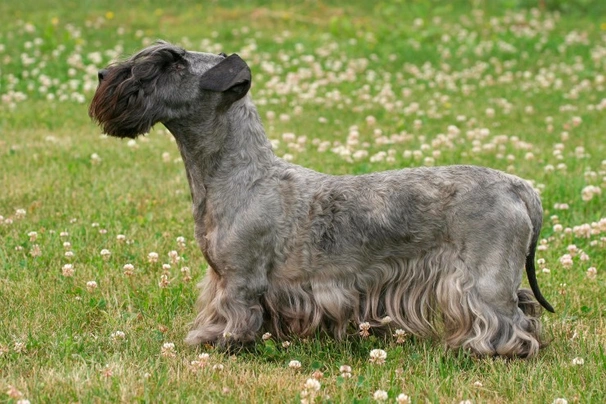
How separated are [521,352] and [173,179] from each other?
493cm

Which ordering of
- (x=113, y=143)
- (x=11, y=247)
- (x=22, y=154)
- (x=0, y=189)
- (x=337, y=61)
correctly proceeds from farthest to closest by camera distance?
(x=337, y=61) → (x=113, y=143) → (x=22, y=154) → (x=0, y=189) → (x=11, y=247)

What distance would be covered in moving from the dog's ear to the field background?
28.1 inches

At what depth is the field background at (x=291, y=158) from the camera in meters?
4.68

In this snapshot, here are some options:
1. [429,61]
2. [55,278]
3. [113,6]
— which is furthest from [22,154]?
[113,6]

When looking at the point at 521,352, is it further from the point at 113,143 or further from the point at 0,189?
the point at 113,143

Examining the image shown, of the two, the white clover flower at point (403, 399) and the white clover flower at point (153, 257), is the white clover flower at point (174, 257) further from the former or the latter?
the white clover flower at point (403, 399)

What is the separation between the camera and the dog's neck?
17.0 feet

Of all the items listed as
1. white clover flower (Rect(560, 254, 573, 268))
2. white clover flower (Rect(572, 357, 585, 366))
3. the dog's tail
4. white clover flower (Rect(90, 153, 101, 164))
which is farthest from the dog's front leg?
white clover flower (Rect(90, 153, 101, 164))

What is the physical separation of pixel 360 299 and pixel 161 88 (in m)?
1.66

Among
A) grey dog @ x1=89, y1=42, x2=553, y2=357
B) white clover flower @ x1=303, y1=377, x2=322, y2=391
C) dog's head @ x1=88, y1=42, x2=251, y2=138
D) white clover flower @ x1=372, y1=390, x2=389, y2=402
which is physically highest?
dog's head @ x1=88, y1=42, x2=251, y2=138

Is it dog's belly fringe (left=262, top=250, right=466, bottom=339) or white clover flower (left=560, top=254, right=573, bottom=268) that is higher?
dog's belly fringe (left=262, top=250, right=466, bottom=339)

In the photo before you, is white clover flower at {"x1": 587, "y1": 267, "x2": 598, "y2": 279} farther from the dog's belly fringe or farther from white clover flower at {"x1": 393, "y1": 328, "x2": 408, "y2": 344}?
white clover flower at {"x1": 393, "y1": 328, "x2": 408, "y2": 344}

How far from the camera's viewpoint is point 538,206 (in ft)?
17.0

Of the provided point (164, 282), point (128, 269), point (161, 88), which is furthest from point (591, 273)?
point (161, 88)
